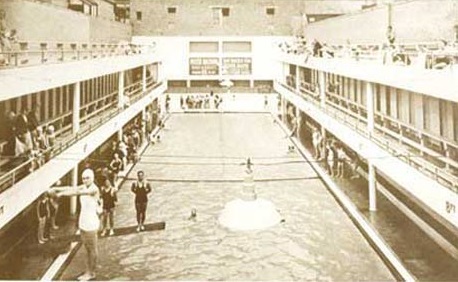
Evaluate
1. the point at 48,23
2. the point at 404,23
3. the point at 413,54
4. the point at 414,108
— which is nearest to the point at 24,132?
the point at 48,23

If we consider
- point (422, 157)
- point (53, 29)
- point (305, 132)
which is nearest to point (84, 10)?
point (53, 29)

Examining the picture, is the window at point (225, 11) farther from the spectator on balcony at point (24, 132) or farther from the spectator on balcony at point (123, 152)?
the spectator on balcony at point (24, 132)

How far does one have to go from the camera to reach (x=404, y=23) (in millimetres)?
10305

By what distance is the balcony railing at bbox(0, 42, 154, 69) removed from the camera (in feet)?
17.8

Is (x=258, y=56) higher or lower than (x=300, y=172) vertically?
higher

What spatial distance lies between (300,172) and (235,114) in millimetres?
6622

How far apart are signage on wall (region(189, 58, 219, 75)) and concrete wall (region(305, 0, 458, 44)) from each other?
5.51 m

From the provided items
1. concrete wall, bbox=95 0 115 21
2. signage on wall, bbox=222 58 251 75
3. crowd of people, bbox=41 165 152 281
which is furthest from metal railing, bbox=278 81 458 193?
signage on wall, bbox=222 58 251 75

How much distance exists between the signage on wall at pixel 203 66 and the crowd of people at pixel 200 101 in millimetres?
1365

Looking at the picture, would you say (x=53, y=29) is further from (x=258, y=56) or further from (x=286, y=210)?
(x=258, y=56)

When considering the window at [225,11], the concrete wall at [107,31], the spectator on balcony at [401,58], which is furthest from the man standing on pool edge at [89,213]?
the window at [225,11]

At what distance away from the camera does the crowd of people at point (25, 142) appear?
5547 mm

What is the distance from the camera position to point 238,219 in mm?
6516

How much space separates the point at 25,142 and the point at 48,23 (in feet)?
15.7
